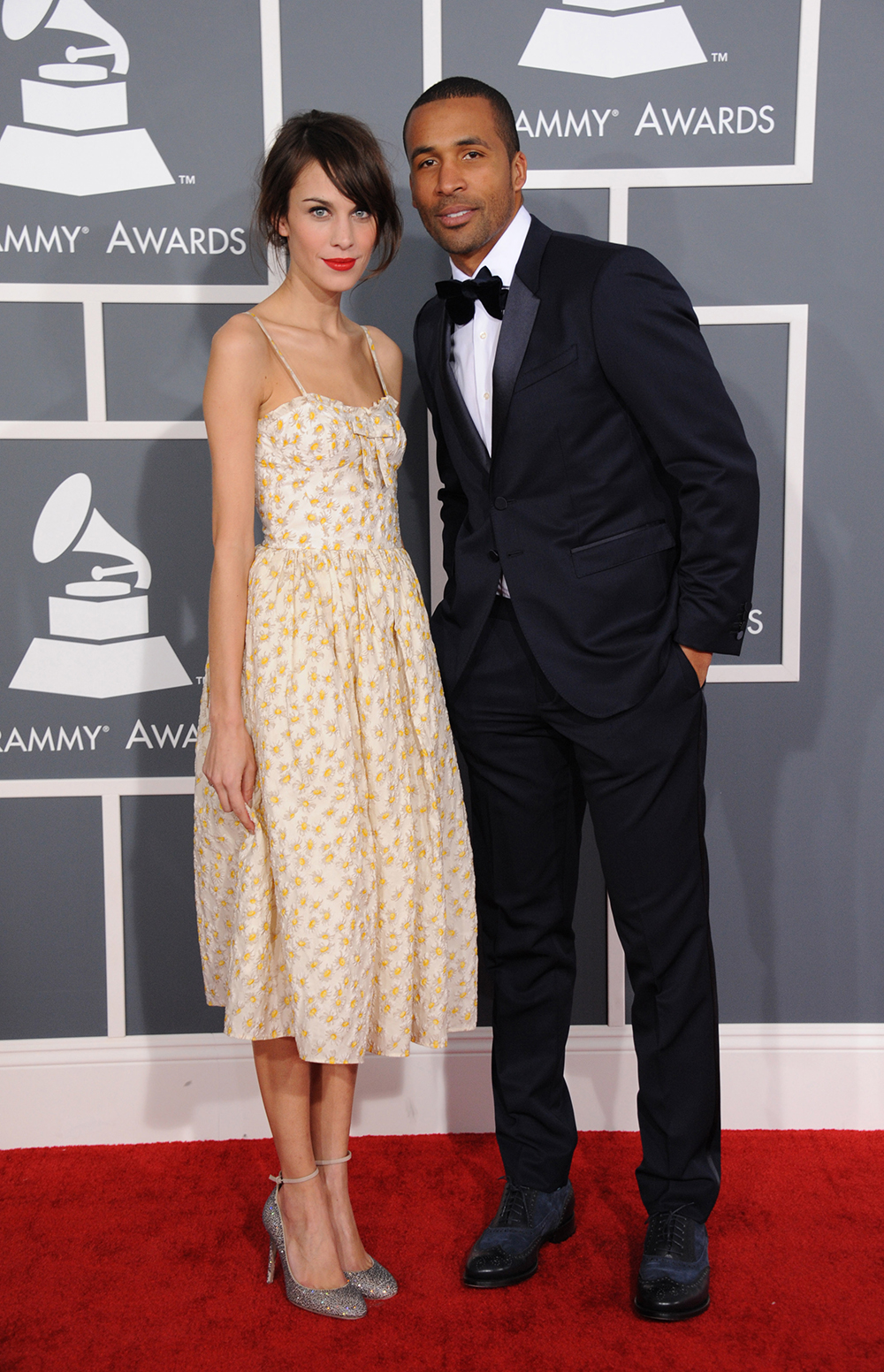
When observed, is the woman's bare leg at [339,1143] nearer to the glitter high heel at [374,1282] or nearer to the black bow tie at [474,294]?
the glitter high heel at [374,1282]

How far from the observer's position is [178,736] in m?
2.37

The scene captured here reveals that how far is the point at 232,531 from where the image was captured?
5.63 ft

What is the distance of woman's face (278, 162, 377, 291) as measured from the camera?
173cm

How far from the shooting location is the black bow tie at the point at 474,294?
1.77 meters

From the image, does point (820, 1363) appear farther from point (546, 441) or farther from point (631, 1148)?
point (546, 441)

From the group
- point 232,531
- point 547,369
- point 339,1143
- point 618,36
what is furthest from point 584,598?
point 618,36

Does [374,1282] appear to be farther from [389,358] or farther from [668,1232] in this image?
[389,358]

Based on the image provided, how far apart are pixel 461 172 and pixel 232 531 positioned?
0.67m

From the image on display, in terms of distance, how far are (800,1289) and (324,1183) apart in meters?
0.82

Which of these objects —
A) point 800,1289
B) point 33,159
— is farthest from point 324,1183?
point 33,159

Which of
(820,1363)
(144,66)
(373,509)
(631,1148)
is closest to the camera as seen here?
(820,1363)

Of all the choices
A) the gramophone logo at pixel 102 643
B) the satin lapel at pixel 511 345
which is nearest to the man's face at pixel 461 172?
the satin lapel at pixel 511 345

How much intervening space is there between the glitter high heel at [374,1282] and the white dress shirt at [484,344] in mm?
1165

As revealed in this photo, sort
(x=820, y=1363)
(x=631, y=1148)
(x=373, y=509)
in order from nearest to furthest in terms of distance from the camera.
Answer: (x=820, y=1363) → (x=373, y=509) → (x=631, y=1148)
